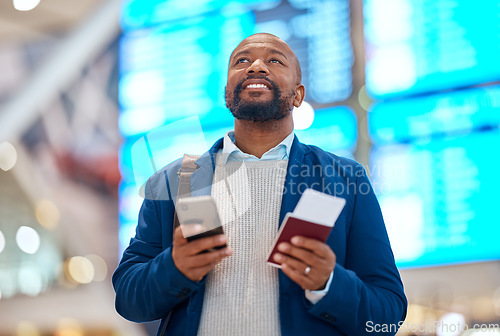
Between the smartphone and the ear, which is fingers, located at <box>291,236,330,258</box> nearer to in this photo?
the smartphone

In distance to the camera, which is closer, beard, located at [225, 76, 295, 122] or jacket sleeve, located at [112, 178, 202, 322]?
jacket sleeve, located at [112, 178, 202, 322]

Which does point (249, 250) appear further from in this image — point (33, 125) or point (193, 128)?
point (33, 125)

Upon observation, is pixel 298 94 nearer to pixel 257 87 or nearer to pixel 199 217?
pixel 257 87

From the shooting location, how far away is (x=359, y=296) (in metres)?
1.31

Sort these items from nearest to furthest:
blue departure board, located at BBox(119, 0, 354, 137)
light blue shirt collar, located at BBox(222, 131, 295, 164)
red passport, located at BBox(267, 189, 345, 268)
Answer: red passport, located at BBox(267, 189, 345, 268)
light blue shirt collar, located at BBox(222, 131, 295, 164)
blue departure board, located at BBox(119, 0, 354, 137)

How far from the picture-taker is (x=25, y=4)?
178 inches

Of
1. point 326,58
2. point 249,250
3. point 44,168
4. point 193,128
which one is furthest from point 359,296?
point 44,168

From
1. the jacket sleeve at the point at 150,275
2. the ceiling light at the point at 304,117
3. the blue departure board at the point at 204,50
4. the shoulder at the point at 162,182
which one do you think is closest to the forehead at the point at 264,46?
the shoulder at the point at 162,182

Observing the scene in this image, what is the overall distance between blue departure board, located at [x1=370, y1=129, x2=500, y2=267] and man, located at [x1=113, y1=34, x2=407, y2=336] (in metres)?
1.51

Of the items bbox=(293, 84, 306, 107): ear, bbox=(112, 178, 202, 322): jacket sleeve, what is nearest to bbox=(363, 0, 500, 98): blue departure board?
bbox=(293, 84, 306, 107): ear

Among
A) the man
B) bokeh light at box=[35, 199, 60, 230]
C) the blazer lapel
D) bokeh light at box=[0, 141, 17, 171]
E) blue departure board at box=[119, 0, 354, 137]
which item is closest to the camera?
the man

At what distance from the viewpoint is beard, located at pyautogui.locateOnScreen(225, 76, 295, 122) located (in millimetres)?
1573

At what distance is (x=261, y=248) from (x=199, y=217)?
261mm

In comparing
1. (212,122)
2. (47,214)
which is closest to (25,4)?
(47,214)
